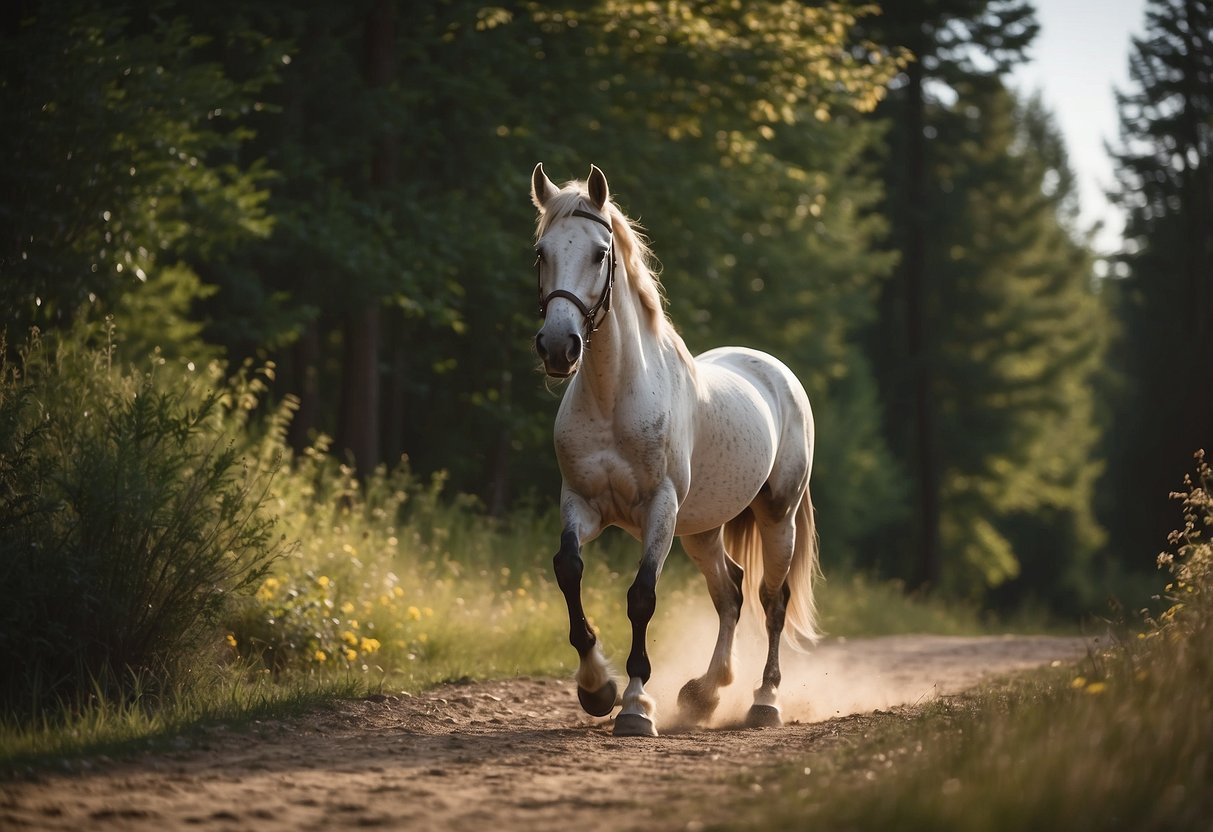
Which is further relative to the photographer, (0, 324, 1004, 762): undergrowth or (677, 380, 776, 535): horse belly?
(677, 380, 776, 535): horse belly

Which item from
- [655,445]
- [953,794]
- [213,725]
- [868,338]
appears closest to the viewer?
[953,794]

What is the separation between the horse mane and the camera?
7059 millimetres

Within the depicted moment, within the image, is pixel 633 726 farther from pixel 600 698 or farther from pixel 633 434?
pixel 633 434

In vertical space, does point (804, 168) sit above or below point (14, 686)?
above

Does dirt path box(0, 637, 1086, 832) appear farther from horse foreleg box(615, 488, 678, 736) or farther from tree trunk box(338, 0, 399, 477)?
tree trunk box(338, 0, 399, 477)

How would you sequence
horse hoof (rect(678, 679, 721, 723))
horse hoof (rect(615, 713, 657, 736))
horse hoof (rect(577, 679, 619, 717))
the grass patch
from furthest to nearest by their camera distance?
horse hoof (rect(678, 679, 721, 723))
horse hoof (rect(577, 679, 619, 717))
horse hoof (rect(615, 713, 657, 736))
the grass patch

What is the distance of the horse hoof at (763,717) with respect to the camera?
26.8ft

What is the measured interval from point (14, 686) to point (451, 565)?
563cm

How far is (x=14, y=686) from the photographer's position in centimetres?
658

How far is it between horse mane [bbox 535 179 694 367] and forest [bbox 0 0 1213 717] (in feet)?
7.71

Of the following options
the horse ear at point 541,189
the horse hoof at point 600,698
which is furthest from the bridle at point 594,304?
the horse hoof at point 600,698

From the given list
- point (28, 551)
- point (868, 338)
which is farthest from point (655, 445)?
point (868, 338)

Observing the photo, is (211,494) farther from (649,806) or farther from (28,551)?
(649,806)

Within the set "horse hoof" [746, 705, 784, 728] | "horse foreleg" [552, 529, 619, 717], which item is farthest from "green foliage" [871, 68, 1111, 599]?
"horse foreleg" [552, 529, 619, 717]
